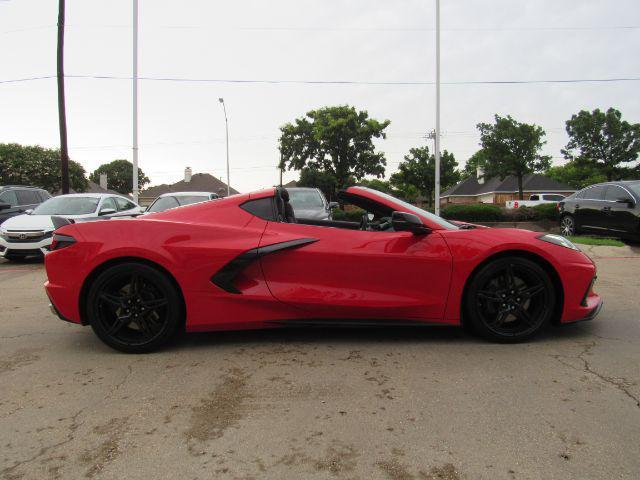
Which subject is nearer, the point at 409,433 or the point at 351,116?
the point at 409,433

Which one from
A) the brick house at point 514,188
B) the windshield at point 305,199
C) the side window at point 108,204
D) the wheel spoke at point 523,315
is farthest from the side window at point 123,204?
the brick house at point 514,188

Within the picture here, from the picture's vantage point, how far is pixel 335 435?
92.6 inches

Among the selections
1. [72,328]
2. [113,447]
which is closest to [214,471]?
[113,447]

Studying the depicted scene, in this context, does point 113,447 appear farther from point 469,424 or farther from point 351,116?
point 351,116

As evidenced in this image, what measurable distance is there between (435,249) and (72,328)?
3.44 metres

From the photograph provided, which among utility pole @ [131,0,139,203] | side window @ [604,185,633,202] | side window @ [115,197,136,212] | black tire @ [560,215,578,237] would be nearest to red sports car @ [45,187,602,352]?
side window @ [604,185,633,202]

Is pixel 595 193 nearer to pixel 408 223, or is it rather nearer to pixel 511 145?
pixel 408 223

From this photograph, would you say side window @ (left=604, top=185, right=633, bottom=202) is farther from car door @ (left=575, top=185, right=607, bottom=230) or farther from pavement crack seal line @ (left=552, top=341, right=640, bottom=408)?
pavement crack seal line @ (left=552, top=341, right=640, bottom=408)

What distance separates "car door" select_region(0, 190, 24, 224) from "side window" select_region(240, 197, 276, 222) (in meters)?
10.8

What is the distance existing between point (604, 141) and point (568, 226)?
2944 centimetres

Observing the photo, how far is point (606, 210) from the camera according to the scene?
10523 millimetres

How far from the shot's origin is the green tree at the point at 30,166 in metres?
48.4

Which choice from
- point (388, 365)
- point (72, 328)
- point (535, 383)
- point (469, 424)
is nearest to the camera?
point (469, 424)

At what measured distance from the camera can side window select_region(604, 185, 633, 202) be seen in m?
9.94
